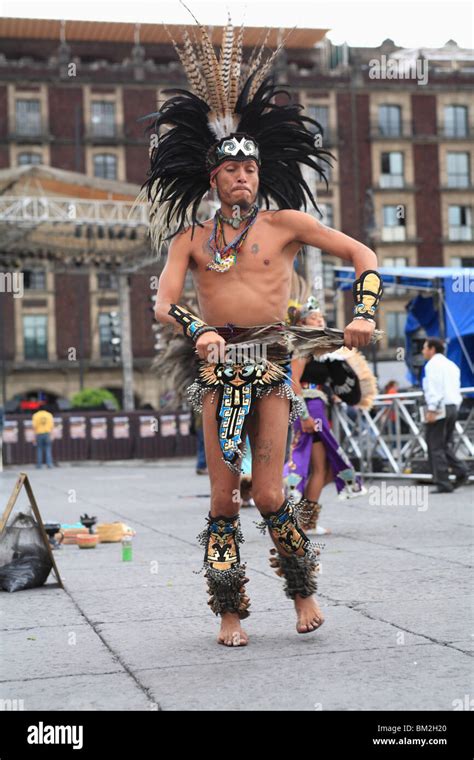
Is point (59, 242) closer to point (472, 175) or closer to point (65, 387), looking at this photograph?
point (65, 387)

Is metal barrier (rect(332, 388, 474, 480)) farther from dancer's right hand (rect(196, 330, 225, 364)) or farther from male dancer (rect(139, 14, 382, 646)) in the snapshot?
dancer's right hand (rect(196, 330, 225, 364))

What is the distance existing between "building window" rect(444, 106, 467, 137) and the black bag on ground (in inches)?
2235

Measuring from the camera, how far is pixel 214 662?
4.34 metres

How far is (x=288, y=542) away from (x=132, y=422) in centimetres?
2512

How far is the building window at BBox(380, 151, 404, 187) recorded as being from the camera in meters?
58.4

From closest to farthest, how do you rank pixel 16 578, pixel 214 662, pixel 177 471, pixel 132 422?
pixel 214 662 → pixel 16 578 → pixel 177 471 → pixel 132 422

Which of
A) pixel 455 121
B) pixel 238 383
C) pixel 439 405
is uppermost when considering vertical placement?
pixel 455 121

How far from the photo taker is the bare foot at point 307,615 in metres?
4.72

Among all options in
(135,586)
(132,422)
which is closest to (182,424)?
(132,422)

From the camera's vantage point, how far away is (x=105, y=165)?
54875 mm

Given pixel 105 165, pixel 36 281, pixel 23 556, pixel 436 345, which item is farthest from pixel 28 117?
pixel 23 556

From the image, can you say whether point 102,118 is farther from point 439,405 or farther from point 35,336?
point 439,405

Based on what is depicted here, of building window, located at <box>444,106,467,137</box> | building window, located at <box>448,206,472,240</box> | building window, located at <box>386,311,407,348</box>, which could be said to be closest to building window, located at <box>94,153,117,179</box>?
building window, located at <box>386,311,407,348</box>

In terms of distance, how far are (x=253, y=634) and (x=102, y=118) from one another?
2078 inches
